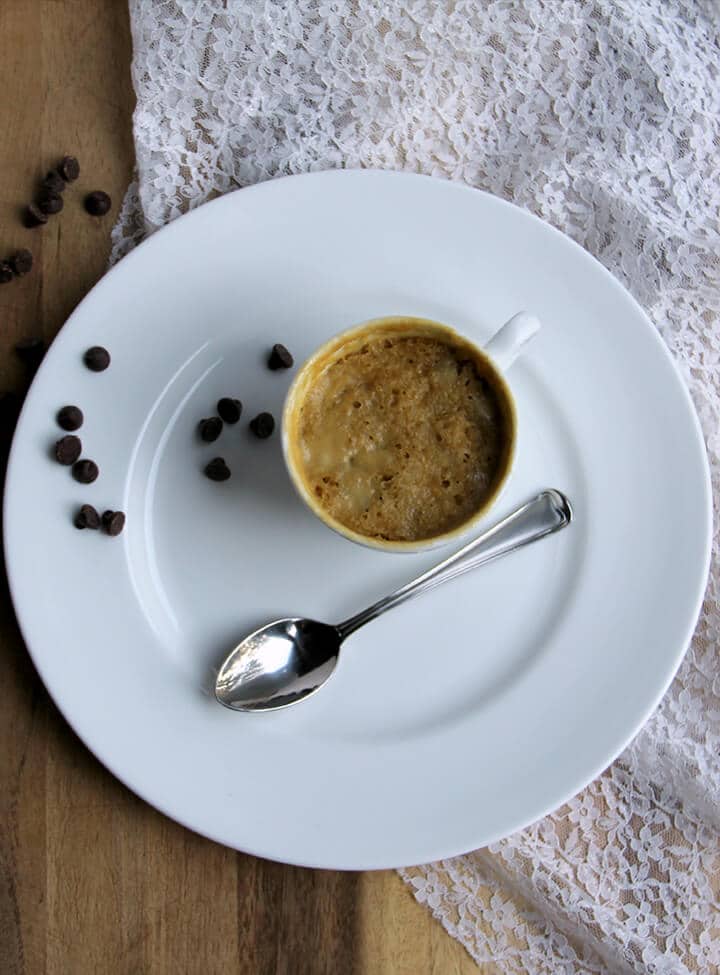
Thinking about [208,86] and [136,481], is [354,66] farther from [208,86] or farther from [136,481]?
[136,481]

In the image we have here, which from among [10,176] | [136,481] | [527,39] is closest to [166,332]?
[136,481]

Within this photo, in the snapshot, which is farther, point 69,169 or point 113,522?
point 69,169

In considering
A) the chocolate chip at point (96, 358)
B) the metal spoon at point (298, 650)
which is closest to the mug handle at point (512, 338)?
the metal spoon at point (298, 650)

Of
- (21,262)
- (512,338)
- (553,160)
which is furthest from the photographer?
(553,160)

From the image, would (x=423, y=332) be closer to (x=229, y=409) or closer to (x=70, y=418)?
(x=229, y=409)

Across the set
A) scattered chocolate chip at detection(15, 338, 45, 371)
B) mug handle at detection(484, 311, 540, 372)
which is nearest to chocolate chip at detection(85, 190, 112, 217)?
scattered chocolate chip at detection(15, 338, 45, 371)

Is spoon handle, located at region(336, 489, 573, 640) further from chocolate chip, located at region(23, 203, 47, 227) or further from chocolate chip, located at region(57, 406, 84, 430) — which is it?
chocolate chip, located at region(23, 203, 47, 227)

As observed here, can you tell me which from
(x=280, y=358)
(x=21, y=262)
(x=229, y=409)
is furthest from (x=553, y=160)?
(x=21, y=262)
